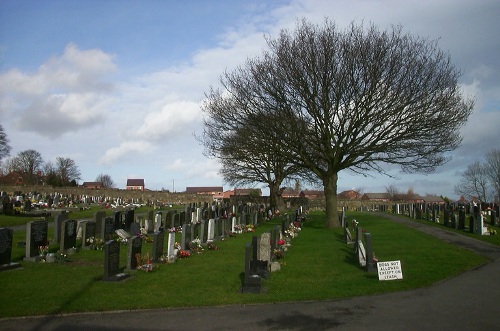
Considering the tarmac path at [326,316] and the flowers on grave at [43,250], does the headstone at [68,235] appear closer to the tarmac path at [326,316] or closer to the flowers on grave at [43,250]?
the flowers on grave at [43,250]

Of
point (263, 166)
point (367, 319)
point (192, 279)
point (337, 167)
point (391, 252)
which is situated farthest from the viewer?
point (263, 166)

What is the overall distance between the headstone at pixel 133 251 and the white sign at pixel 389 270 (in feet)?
21.3

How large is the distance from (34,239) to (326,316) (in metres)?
9.96

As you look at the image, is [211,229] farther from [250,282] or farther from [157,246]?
[250,282]

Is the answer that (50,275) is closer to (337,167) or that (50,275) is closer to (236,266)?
(236,266)

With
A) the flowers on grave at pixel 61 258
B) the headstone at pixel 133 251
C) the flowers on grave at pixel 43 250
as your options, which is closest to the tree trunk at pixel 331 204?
the headstone at pixel 133 251

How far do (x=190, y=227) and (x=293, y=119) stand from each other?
969 cm

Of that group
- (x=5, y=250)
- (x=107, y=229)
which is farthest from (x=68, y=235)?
(x=5, y=250)

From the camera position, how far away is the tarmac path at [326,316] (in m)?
7.58

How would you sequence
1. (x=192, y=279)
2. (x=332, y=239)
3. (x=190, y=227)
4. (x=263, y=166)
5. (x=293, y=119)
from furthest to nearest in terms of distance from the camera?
(x=263, y=166)
(x=293, y=119)
(x=332, y=239)
(x=190, y=227)
(x=192, y=279)

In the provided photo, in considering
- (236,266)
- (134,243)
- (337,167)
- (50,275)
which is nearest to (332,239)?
(337,167)

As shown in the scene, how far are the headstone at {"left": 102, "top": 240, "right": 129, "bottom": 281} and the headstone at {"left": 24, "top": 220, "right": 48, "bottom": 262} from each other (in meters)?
3.48

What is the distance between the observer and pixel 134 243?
42.7 ft

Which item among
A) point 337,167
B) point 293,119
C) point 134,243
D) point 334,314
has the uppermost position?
point 293,119
